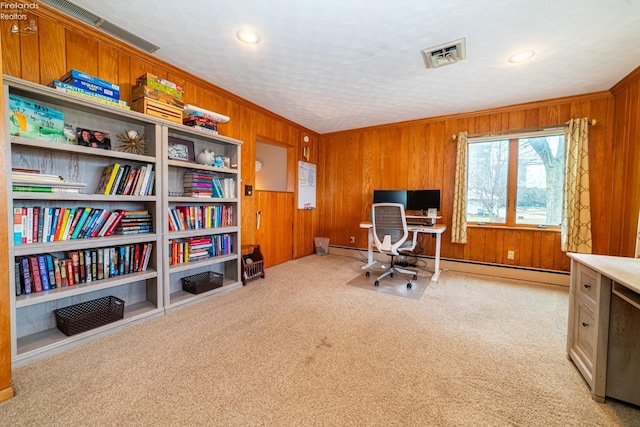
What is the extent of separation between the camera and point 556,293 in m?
3.02

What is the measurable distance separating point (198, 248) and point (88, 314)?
3.43 feet

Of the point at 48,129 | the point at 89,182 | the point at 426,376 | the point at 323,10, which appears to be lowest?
the point at 426,376

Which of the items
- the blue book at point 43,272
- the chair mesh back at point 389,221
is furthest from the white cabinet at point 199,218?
the chair mesh back at point 389,221

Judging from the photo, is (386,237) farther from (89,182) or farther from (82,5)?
(82,5)

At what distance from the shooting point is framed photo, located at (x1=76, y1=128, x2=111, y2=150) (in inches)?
76.1

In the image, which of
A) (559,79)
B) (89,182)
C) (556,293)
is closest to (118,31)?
(89,182)

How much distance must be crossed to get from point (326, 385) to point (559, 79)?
388 cm

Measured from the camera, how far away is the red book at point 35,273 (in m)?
1.71

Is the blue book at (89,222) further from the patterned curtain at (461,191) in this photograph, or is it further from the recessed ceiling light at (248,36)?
the patterned curtain at (461,191)

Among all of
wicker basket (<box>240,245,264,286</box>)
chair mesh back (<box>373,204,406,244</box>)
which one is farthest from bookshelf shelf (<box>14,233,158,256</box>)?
chair mesh back (<box>373,204,406,244</box>)

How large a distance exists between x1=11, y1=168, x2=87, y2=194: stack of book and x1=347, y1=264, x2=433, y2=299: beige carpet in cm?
294

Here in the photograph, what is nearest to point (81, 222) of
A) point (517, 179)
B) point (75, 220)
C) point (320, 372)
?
point (75, 220)

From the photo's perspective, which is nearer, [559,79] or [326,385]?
[326,385]

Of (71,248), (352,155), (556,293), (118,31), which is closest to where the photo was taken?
(71,248)
